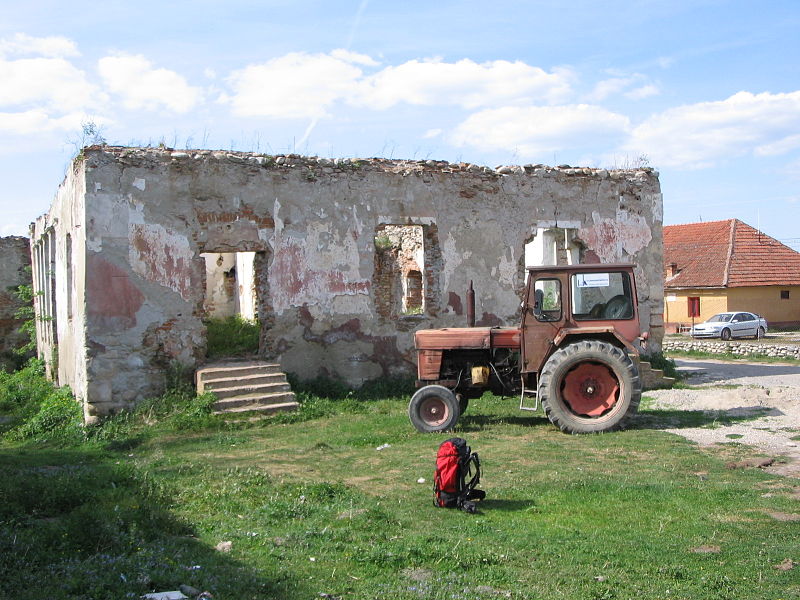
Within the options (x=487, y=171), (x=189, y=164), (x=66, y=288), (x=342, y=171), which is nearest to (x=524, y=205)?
(x=487, y=171)

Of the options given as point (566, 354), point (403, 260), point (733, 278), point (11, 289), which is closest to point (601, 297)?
point (566, 354)

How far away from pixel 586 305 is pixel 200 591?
657 cm

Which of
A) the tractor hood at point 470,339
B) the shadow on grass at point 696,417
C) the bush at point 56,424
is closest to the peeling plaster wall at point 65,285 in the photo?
the bush at point 56,424

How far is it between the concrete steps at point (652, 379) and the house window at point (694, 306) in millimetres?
20550

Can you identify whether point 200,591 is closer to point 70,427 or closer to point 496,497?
point 496,497

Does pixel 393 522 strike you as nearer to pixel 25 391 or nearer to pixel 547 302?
pixel 547 302

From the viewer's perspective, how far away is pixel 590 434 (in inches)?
359

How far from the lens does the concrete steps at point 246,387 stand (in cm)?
1124

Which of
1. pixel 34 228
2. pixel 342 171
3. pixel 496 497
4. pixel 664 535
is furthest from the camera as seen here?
pixel 34 228

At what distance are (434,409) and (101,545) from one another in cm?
532

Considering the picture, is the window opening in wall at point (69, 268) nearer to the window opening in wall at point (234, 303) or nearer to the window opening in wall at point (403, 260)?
the window opening in wall at point (234, 303)

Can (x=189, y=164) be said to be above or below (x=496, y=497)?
above

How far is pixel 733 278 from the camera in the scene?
103 ft

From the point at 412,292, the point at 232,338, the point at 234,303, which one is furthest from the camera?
the point at 412,292
